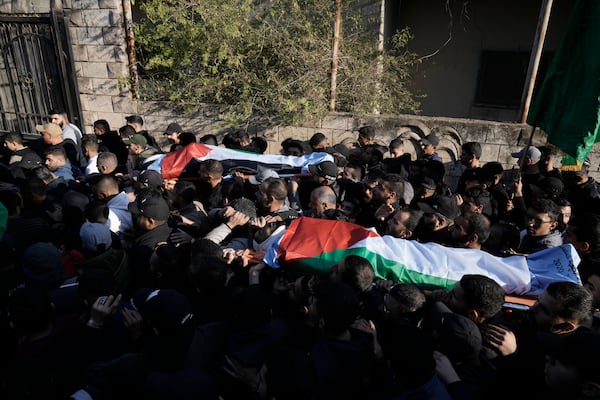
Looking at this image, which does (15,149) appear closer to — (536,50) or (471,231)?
(471,231)

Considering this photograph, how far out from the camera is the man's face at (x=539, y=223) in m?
3.23

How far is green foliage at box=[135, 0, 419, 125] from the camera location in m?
6.38

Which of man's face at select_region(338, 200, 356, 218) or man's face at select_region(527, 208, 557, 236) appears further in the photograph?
man's face at select_region(338, 200, 356, 218)

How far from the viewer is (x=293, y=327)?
253cm

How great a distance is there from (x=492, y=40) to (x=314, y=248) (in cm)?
793

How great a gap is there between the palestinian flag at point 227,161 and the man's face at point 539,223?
215 centimetres

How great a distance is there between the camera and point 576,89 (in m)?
3.55

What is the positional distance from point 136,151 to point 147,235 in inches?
96.3

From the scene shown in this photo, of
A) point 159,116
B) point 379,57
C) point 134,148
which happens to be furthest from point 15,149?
point 379,57

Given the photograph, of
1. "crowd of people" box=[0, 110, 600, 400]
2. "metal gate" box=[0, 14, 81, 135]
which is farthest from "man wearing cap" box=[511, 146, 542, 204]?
"metal gate" box=[0, 14, 81, 135]

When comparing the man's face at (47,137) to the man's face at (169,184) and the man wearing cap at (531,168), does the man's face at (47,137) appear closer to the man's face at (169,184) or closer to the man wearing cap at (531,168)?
the man's face at (169,184)

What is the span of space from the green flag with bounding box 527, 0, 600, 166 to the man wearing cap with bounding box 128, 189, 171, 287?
10.7ft

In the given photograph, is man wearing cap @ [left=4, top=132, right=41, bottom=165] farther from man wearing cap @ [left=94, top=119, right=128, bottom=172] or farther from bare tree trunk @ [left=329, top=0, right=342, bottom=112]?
bare tree trunk @ [left=329, top=0, right=342, bottom=112]

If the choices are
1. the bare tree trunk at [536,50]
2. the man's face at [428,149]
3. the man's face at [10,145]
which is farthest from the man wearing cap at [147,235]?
the bare tree trunk at [536,50]
